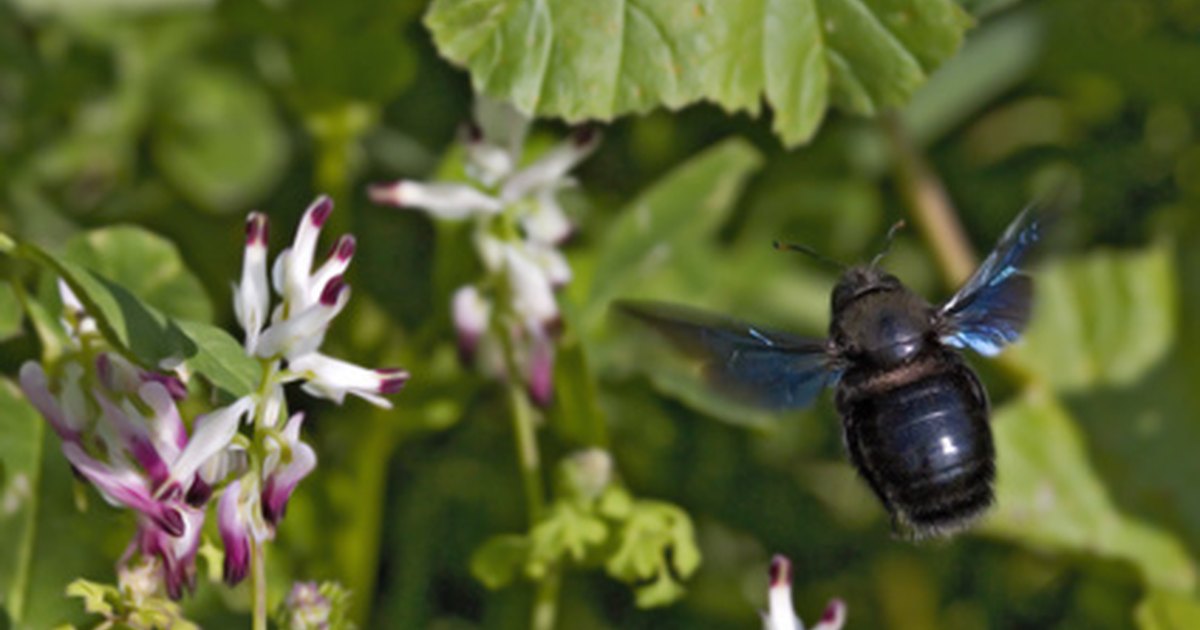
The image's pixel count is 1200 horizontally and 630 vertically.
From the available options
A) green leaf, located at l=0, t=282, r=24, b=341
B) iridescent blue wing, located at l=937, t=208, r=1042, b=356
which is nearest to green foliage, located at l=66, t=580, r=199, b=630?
green leaf, located at l=0, t=282, r=24, b=341

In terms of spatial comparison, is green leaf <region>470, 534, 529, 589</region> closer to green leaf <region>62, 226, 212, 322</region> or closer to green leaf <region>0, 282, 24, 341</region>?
green leaf <region>62, 226, 212, 322</region>

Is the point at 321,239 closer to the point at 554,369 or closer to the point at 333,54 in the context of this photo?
the point at 333,54

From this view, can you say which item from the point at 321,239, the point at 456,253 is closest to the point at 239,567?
the point at 456,253

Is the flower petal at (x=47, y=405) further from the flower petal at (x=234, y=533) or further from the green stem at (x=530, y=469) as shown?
the green stem at (x=530, y=469)

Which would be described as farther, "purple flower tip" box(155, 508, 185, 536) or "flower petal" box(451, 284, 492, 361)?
"flower petal" box(451, 284, 492, 361)

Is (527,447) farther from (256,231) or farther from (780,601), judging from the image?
(256,231)
